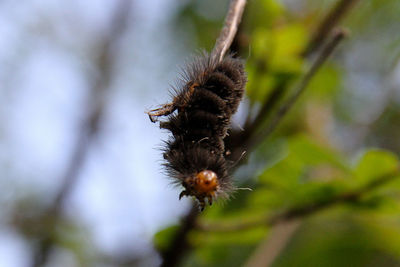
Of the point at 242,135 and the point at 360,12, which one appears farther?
the point at 360,12

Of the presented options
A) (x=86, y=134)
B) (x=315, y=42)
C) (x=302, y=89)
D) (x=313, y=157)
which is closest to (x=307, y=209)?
(x=313, y=157)

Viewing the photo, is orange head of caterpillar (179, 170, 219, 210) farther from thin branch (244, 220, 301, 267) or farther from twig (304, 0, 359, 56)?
twig (304, 0, 359, 56)

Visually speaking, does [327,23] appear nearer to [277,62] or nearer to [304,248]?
[277,62]

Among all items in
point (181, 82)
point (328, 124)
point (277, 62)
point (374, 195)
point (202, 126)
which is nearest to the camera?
point (202, 126)

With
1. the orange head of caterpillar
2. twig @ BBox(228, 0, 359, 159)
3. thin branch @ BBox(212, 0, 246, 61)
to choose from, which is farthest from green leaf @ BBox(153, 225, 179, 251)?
the orange head of caterpillar

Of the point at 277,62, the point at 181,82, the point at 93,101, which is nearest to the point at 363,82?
the point at 93,101

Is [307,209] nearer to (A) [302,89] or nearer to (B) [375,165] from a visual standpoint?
(B) [375,165]
